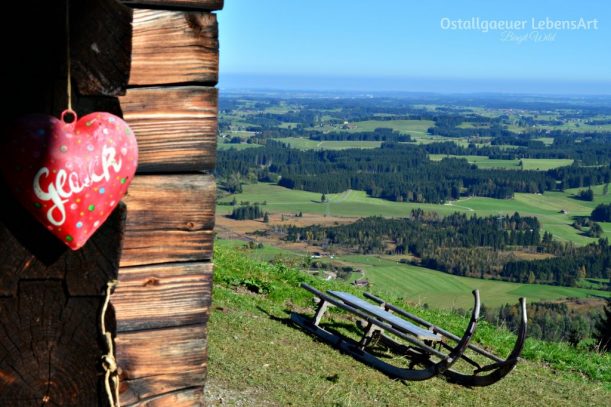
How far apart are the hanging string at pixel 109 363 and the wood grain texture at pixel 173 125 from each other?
1.81 feet

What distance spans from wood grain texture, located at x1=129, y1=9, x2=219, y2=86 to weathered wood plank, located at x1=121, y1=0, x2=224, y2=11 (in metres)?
0.02

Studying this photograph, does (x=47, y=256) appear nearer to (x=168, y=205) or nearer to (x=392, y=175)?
(x=168, y=205)

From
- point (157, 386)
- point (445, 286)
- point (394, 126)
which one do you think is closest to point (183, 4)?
point (157, 386)

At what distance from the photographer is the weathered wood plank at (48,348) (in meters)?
2.04

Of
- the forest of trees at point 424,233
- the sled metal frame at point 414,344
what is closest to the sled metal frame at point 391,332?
the sled metal frame at point 414,344

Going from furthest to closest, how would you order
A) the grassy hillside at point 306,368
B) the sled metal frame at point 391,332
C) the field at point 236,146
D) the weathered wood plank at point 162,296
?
the field at point 236,146 < the sled metal frame at point 391,332 < the grassy hillside at point 306,368 < the weathered wood plank at point 162,296

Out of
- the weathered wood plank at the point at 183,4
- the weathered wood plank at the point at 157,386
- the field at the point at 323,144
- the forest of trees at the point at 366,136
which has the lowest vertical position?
the field at the point at 323,144

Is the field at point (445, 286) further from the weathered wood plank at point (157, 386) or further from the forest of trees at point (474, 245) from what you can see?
the weathered wood plank at point (157, 386)

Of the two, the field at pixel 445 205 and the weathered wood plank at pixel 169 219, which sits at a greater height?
the weathered wood plank at pixel 169 219

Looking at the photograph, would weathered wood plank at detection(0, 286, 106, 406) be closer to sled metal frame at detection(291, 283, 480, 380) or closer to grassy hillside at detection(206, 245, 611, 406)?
grassy hillside at detection(206, 245, 611, 406)

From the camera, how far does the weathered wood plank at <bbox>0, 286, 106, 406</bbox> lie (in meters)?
2.04

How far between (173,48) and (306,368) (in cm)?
552

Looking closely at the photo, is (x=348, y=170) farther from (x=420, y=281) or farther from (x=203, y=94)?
(x=203, y=94)

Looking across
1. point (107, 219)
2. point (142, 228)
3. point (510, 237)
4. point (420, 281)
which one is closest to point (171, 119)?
point (142, 228)
